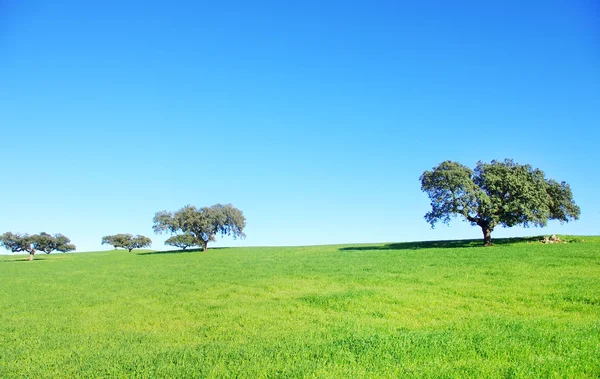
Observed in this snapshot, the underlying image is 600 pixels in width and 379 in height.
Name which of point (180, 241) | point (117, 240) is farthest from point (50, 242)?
point (180, 241)

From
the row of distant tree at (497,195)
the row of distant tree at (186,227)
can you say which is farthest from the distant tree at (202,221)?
the row of distant tree at (497,195)

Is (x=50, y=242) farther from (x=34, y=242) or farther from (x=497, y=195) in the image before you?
(x=497, y=195)

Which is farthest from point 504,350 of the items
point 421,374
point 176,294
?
point 176,294

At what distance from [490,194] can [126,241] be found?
3638 inches

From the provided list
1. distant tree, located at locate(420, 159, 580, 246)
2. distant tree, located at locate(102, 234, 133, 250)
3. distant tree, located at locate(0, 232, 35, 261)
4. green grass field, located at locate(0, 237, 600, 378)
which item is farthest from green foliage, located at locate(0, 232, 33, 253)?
distant tree, located at locate(420, 159, 580, 246)

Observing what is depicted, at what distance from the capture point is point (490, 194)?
55.3 meters

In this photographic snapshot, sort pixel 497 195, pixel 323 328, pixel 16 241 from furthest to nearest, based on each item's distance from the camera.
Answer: pixel 16 241, pixel 497 195, pixel 323 328

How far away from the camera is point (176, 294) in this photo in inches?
881

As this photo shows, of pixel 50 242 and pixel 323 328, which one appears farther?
pixel 50 242

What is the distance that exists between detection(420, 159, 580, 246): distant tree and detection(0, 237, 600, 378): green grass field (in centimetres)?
2772

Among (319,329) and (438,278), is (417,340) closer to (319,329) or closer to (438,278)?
(319,329)

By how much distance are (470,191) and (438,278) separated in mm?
32816

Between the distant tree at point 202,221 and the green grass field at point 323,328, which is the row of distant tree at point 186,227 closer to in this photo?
the distant tree at point 202,221

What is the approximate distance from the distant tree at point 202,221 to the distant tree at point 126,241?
27851 millimetres
